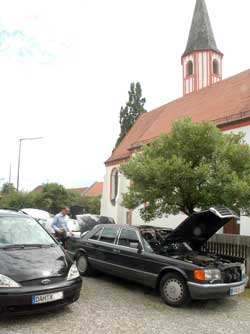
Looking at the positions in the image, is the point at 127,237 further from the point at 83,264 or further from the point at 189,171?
the point at 189,171

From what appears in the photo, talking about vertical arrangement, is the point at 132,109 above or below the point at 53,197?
above

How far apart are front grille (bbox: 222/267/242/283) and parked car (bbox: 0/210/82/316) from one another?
2.76 metres

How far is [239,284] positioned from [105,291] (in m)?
2.74

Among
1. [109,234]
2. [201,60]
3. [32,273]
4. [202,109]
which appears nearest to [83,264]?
[109,234]

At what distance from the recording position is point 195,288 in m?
6.19

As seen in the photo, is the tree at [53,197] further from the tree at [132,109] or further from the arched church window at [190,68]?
the arched church window at [190,68]

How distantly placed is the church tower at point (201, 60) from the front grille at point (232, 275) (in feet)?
91.2

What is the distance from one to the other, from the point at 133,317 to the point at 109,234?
9.14 feet

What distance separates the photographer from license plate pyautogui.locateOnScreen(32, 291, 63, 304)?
4973mm

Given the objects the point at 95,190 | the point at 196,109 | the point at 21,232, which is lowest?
the point at 21,232

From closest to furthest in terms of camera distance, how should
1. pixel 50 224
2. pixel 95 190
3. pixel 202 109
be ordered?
pixel 50 224 < pixel 202 109 < pixel 95 190

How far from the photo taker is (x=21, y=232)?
6.49 meters

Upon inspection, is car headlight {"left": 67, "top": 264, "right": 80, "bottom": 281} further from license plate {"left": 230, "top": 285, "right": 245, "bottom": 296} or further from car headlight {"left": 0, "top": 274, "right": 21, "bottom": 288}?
license plate {"left": 230, "top": 285, "right": 245, "bottom": 296}

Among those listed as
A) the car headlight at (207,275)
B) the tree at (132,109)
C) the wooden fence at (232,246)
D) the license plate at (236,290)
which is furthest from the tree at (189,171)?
the tree at (132,109)
